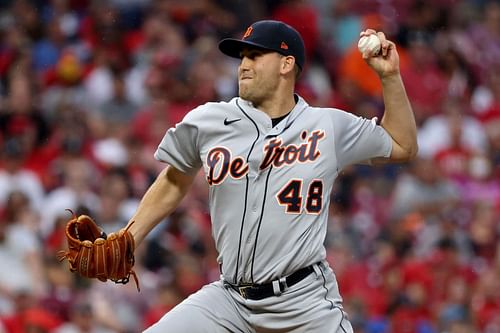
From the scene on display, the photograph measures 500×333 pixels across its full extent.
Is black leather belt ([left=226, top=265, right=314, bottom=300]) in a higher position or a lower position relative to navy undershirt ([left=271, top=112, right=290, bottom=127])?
lower

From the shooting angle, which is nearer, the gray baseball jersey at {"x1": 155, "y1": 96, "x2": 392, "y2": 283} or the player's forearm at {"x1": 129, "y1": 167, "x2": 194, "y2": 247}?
the gray baseball jersey at {"x1": 155, "y1": 96, "x2": 392, "y2": 283}

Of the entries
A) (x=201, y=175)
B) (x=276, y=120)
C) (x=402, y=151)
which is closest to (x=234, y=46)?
(x=276, y=120)

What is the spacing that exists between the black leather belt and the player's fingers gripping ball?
3.23ft

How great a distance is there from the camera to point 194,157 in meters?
5.32

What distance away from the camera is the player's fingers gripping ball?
17.4 feet

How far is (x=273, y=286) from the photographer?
16.8ft

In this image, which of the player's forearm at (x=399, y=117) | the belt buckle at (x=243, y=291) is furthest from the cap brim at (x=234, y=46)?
the belt buckle at (x=243, y=291)

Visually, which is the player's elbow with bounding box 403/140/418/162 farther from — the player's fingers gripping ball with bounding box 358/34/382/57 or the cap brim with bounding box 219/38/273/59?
the cap brim with bounding box 219/38/273/59

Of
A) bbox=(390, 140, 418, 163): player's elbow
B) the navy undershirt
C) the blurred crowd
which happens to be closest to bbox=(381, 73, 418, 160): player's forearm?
bbox=(390, 140, 418, 163): player's elbow

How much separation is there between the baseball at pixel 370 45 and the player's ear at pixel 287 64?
0.31m

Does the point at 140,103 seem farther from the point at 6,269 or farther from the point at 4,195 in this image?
the point at 6,269

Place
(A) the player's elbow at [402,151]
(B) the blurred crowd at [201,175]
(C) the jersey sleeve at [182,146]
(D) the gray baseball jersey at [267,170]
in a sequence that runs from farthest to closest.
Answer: (B) the blurred crowd at [201,175]
(A) the player's elbow at [402,151]
(C) the jersey sleeve at [182,146]
(D) the gray baseball jersey at [267,170]

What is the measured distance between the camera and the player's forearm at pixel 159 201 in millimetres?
5340

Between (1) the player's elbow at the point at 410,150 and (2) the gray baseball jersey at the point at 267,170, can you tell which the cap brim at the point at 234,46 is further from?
(1) the player's elbow at the point at 410,150
